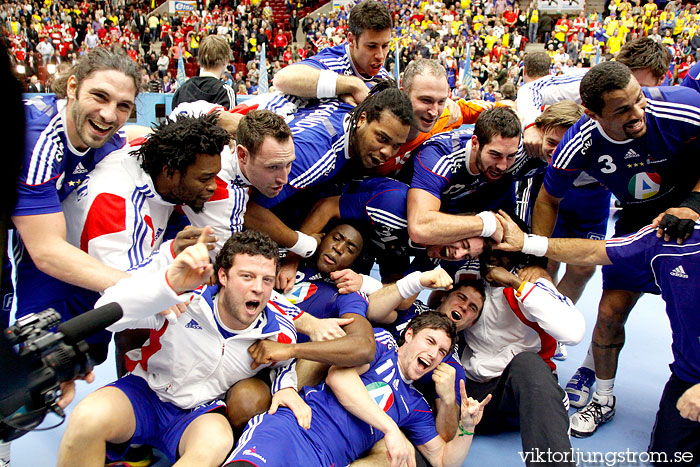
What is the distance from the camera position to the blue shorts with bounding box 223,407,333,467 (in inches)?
103

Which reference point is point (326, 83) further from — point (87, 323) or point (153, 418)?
point (87, 323)

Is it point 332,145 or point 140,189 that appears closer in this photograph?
point 140,189

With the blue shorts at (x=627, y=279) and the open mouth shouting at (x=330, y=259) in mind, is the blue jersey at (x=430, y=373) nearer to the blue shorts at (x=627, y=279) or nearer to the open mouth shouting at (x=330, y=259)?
the open mouth shouting at (x=330, y=259)

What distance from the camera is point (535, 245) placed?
3.64 m

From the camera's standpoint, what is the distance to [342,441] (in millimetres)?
2957

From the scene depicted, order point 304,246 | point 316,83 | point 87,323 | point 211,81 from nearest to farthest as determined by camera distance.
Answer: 1. point 87,323
2. point 304,246
3. point 316,83
4. point 211,81

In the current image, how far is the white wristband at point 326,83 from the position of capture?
13.3 feet

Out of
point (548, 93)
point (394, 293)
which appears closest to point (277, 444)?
point (394, 293)

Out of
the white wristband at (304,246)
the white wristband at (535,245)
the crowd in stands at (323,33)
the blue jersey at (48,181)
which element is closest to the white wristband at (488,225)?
the white wristband at (535,245)

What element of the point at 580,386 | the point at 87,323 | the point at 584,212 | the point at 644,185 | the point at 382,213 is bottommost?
the point at 580,386

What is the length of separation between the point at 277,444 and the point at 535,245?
2.04 meters

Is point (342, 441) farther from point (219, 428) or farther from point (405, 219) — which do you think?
point (405, 219)

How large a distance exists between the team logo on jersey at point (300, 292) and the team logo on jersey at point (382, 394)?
0.79 meters

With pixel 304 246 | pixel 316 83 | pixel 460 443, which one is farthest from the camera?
pixel 316 83
